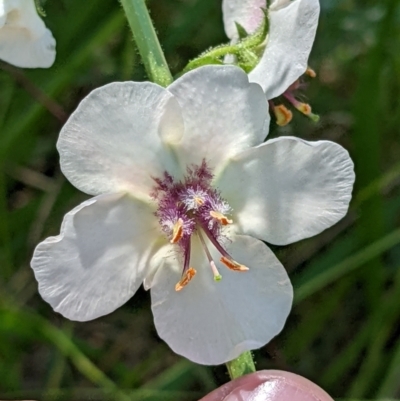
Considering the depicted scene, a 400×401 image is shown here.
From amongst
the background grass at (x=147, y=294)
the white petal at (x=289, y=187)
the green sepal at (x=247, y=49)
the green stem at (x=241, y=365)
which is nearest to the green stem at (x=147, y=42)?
the green sepal at (x=247, y=49)

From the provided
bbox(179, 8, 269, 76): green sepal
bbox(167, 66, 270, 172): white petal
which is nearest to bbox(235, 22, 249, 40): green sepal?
bbox(179, 8, 269, 76): green sepal

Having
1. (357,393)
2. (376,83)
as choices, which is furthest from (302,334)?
(376,83)

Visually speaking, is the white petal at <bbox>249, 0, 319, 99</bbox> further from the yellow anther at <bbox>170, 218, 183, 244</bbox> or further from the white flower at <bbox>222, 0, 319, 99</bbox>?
the yellow anther at <bbox>170, 218, 183, 244</bbox>

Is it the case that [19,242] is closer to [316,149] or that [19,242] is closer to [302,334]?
[302,334]

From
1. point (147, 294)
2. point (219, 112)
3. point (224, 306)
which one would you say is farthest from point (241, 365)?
point (147, 294)

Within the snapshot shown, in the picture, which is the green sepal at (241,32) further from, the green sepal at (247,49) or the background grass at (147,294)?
the background grass at (147,294)

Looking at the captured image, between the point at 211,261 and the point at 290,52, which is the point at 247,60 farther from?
the point at 211,261
